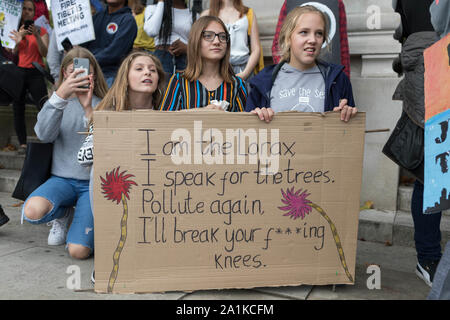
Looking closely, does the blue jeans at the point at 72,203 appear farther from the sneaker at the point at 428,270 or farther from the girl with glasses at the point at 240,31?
the sneaker at the point at 428,270

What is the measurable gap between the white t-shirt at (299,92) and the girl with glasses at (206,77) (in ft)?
1.09

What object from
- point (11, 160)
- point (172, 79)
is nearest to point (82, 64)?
point (172, 79)

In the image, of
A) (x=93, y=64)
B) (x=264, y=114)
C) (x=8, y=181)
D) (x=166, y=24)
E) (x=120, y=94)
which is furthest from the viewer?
(x=8, y=181)

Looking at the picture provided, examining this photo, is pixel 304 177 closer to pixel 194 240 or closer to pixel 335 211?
pixel 335 211

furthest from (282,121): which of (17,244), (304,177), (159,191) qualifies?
(17,244)

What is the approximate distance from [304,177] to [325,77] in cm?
64

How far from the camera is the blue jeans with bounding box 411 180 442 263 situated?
8.05 feet

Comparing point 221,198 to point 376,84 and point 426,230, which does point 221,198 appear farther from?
point 376,84

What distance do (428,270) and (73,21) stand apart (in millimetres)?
3295

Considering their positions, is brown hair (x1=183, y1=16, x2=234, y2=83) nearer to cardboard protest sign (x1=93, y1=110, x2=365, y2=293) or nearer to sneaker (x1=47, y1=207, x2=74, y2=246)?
cardboard protest sign (x1=93, y1=110, x2=365, y2=293)

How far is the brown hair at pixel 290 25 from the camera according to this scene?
2475 mm

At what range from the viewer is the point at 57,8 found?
3.89 m

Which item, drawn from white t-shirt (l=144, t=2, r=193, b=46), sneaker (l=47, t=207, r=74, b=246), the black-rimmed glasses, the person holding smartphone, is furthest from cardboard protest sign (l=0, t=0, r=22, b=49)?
the black-rimmed glasses

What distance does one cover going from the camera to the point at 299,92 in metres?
2.47
